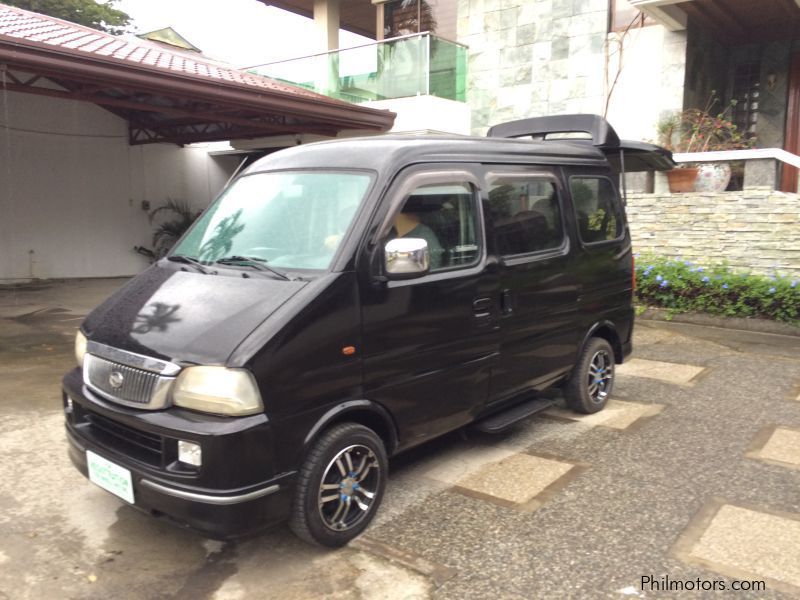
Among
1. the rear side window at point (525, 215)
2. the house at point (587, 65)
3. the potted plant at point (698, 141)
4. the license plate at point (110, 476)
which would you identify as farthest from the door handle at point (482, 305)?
A: the house at point (587, 65)

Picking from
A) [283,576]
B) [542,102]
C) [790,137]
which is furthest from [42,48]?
[790,137]

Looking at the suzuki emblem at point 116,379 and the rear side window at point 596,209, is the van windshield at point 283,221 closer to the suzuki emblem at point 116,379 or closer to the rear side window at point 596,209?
the suzuki emblem at point 116,379

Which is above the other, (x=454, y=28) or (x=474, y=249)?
(x=454, y=28)

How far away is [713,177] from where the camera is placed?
9234 mm

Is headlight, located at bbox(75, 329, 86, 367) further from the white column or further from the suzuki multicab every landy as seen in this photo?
the white column

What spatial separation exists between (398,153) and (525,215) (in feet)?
3.90

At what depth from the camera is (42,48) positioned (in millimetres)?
7539

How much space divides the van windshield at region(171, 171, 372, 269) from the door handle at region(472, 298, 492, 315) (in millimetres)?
974

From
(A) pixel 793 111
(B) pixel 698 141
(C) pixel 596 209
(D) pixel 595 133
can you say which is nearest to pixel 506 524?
(C) pixel 596 209

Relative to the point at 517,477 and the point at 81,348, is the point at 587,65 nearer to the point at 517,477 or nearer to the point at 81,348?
the point at 517,477

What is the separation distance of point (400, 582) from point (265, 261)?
1.72 meters

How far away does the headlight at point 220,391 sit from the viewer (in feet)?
9.03

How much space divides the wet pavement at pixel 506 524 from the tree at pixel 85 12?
28.4 m

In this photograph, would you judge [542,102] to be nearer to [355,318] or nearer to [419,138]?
[419,138]
